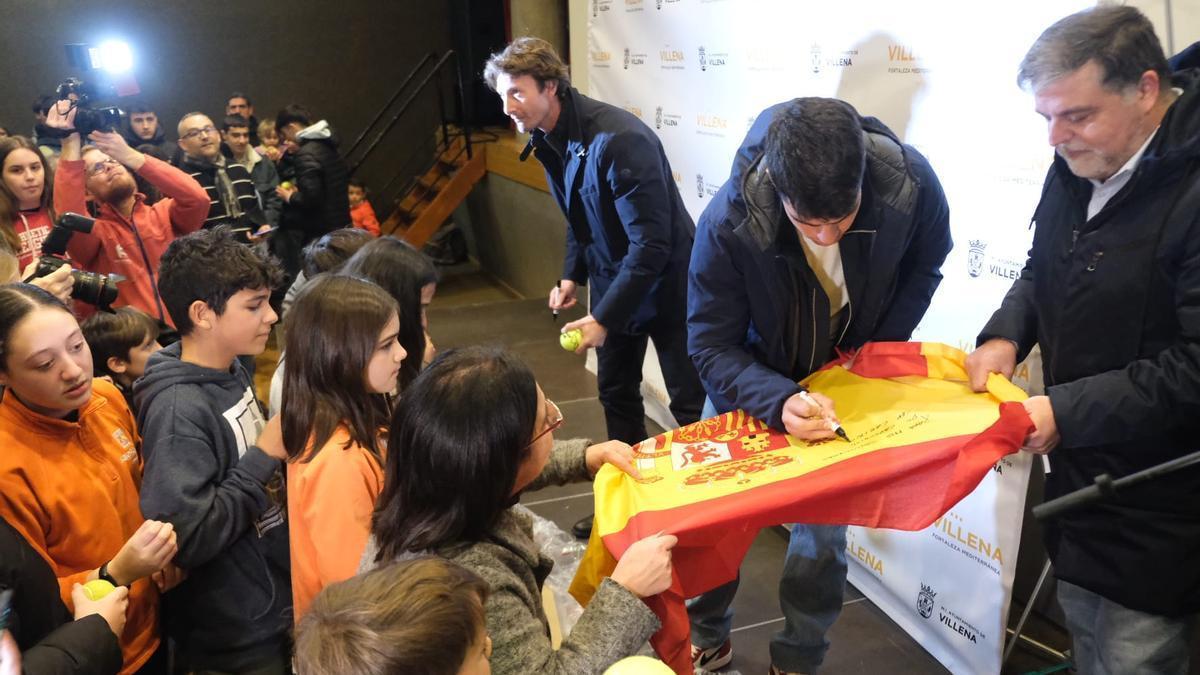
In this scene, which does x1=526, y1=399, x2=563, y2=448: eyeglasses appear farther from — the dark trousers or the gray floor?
the dark trousers

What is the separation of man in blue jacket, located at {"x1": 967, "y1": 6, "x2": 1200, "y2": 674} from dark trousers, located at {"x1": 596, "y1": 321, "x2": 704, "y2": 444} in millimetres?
1365

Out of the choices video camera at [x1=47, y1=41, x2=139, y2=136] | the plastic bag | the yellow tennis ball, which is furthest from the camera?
video camera at [x1=47, y1=41, x2=139, y2=136]

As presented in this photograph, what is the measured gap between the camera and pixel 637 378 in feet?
10.9

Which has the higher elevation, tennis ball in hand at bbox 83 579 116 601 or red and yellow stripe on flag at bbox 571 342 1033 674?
red and yellow stripe on flag at bbox 571 342 1033 674

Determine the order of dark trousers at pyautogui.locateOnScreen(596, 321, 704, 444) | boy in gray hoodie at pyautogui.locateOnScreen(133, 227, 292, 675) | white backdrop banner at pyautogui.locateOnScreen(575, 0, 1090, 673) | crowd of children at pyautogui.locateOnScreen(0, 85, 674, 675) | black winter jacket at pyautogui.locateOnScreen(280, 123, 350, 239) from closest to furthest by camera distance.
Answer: crowd of children at pyautogui.locateOnScreen(0, 85, 674, 675), boy in gray hoodie at pyautogui.locateOnScreen(133, 227, 292, 675), white backdrop banner at pyautogui.locateOnScreen(575, 0, 1090, 673), dark trousers at pyautogui.locateOnScreen(596, 321, 704, 444), black winter jacket at pyautogui.locateOnScreen(280, 123, 350, 239)

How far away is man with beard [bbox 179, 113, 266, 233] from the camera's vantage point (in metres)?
5.18

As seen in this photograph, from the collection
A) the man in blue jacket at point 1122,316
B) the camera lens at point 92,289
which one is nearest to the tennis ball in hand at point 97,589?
the camera lens at point 92,289

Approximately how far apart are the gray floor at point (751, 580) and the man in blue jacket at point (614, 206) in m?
0.46

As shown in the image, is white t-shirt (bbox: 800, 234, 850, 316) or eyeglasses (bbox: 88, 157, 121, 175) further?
eyeglasses (bbox: 88, 157, 121, 175)

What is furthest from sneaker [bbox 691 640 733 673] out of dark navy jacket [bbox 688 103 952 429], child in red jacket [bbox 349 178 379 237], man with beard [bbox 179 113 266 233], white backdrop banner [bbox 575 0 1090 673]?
child in red jacket [bbox 349 178 379 237]

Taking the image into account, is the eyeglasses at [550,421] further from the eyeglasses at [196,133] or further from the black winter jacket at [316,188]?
the black winter jacket at [316,188]

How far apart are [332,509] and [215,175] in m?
4.41

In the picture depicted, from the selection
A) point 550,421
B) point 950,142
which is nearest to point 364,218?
point 950,142

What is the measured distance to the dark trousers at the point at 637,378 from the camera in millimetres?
3076
